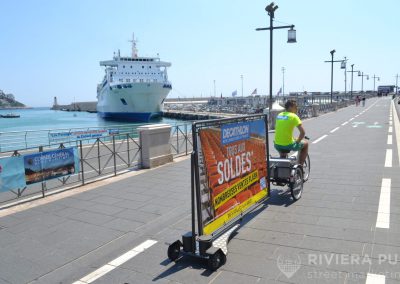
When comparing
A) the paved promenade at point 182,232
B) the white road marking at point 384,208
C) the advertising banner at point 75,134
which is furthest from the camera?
the advertising banner at point 75,134

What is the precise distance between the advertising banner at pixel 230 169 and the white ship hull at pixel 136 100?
54.0 m

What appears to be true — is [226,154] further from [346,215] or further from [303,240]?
[346,215]

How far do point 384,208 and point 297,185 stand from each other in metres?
1.45

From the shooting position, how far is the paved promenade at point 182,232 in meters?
3.91

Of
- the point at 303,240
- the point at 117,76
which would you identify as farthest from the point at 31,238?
the point at 117,76

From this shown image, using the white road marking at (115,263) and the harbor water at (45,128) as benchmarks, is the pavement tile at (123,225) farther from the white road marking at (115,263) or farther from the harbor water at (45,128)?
the harbor water at (45,128)

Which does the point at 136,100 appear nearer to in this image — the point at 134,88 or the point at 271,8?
the point at 134,88

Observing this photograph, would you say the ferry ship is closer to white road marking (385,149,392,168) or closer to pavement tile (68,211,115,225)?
white road marking (385,149,392,168)

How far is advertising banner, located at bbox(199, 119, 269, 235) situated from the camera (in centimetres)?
423

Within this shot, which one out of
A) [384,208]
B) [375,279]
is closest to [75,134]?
[384,208]

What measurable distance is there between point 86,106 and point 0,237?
19395 cm

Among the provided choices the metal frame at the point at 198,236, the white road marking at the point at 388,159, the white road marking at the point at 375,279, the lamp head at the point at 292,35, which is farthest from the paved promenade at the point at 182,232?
→ the lamp head at the point at 292,35

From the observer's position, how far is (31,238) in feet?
16.6

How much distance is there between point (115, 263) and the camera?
4.26m
